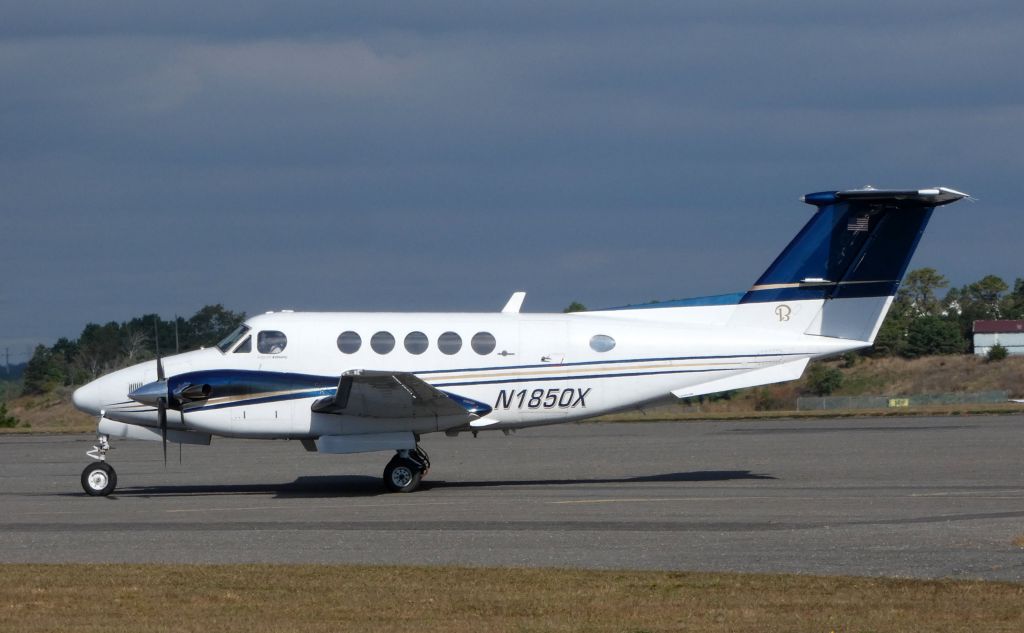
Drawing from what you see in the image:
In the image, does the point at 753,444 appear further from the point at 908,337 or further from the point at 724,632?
the point at 908,337

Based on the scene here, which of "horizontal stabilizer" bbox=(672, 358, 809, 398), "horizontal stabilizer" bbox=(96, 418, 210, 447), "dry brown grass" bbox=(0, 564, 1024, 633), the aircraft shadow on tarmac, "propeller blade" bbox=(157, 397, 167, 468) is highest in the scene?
"horizontal stabilizer" bbox=(672, 358, 809, 398)

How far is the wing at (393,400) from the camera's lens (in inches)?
716

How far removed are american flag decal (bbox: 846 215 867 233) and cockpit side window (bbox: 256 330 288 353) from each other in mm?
9537

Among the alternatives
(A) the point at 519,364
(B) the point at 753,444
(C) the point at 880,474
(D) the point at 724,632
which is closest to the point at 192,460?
(A) the point at 519,364

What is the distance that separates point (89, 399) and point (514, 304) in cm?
725

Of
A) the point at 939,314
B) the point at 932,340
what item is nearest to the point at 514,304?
the point at 932,340

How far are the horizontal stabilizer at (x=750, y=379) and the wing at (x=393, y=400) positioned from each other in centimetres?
347

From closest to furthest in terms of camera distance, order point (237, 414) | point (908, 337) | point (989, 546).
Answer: point (989, 546)
point (237, 414)
point (908, 337)

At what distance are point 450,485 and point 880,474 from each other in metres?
7.52

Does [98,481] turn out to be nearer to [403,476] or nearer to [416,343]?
[403,476]

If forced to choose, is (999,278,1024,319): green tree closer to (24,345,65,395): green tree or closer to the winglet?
(24,345,65,395): green tree

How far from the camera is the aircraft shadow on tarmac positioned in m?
20.1

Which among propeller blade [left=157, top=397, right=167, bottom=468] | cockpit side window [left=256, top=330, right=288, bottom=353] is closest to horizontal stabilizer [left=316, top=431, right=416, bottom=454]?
cockpit side window [left=256, top=330, right=288, bottom=353]

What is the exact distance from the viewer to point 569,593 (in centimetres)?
1037
